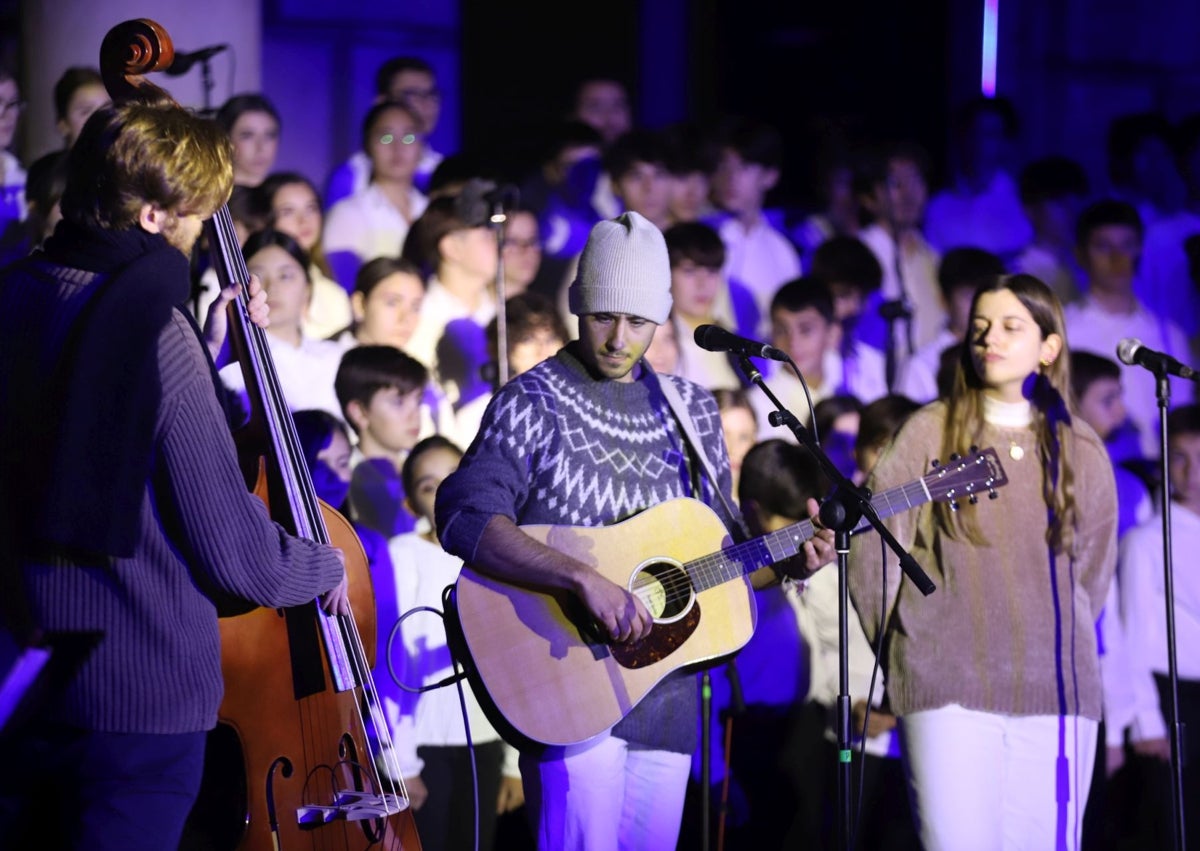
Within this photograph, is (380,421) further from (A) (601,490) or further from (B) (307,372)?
(A) (601,490)

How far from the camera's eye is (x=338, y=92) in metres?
7.30

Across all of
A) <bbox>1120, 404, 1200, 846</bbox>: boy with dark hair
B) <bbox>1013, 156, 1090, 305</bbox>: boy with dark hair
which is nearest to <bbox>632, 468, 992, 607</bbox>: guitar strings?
<bbox>1120, 404, 1200, 846</bbox>: boy with dark hair

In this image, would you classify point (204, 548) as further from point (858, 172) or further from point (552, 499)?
point (858, 172)

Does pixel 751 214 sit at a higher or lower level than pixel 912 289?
higher

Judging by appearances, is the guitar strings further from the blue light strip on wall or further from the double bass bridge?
the blue light strip on wall

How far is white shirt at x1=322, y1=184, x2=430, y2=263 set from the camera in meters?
5.77

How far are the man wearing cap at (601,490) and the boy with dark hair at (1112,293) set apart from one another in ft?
11.7

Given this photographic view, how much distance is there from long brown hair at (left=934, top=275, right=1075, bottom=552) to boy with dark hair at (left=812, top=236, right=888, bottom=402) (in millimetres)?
2268

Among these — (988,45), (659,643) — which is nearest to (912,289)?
(988,45)

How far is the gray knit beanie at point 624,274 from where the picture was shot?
3.35 metres

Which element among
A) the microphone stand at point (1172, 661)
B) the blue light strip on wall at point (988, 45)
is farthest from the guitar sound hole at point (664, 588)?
the blue light strip on wall at point (988, 45)

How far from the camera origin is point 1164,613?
550cm

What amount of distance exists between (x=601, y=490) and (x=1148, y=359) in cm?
156

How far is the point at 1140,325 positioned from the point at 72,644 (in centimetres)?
543
